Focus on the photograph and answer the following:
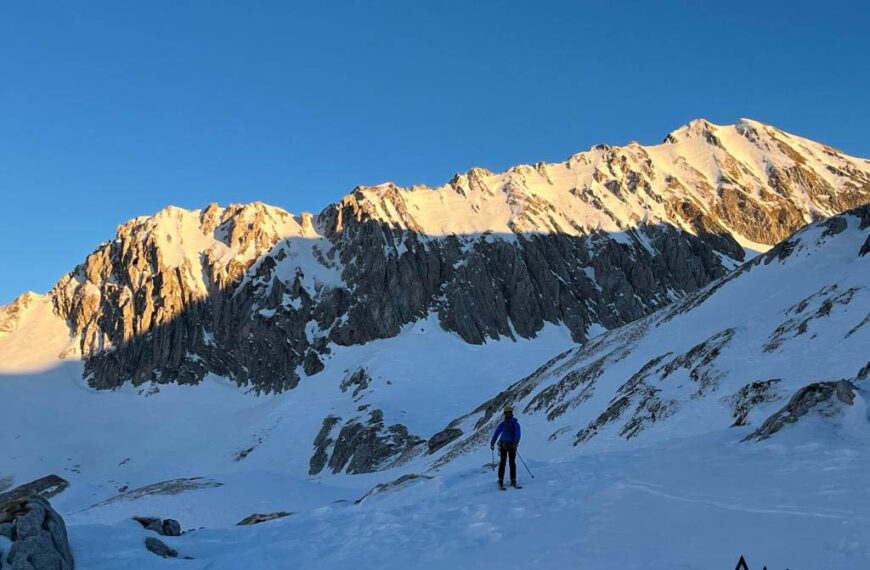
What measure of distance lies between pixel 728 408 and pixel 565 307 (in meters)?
115

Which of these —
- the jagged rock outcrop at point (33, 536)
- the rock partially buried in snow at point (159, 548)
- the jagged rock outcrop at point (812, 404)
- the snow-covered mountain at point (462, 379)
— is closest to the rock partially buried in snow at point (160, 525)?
the snow-covered mountain at point (462, 379)

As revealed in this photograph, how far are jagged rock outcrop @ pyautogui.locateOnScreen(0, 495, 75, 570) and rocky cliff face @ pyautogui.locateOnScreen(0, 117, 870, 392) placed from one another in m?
109

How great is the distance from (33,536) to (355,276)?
12760cm

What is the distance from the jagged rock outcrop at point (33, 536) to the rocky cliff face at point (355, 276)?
359 ft

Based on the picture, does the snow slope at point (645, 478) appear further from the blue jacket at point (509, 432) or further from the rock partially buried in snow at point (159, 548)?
the blue jacket at point (509, 432)

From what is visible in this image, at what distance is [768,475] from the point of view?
13.4m

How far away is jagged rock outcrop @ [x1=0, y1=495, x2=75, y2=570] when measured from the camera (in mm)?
10164

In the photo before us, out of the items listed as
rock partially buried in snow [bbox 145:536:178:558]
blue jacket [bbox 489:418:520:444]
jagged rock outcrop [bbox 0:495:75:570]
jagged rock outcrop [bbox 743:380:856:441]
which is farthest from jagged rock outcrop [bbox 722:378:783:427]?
jagged rock outcrop [bbox 0:495:75:570]

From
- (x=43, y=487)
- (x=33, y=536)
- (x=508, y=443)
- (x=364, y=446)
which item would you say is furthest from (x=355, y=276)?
(x=33, y=536)

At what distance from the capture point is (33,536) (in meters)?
10.5

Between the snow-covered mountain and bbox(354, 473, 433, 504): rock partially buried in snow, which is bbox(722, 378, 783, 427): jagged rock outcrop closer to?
the snow-covered mountain

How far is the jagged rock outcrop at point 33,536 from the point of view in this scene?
10.2 m

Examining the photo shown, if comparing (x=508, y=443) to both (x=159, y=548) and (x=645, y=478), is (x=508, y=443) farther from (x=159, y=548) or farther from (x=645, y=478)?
(x=159, y=548)

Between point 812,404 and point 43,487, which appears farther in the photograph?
point 43,487
